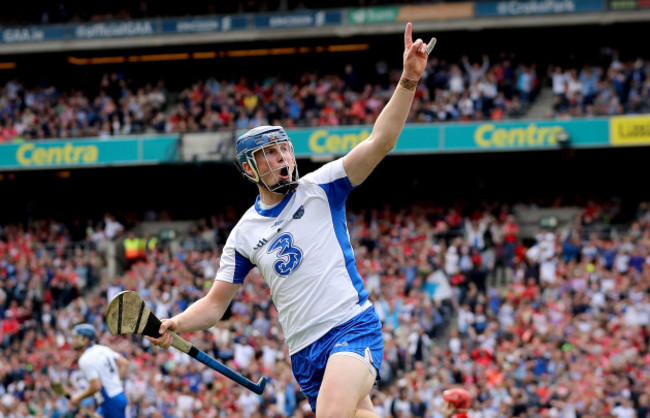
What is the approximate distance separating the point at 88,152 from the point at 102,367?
1654cm

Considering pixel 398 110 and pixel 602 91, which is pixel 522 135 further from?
pixel 398 110

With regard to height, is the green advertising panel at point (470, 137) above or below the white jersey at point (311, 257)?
below

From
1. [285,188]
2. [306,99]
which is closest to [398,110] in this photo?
[285,188]

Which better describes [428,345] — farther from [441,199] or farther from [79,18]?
[79,18]

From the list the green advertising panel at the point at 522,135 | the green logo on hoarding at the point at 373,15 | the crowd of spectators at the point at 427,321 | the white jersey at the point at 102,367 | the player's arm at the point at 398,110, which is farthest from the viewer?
the green logo on hoarding at the point at 373,15

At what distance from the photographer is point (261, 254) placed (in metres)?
5.74

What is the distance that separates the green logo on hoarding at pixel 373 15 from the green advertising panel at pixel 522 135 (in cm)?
439

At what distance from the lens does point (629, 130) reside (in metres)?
22.2

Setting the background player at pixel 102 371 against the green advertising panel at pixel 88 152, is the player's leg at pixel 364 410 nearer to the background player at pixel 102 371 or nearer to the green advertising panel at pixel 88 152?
the background player at pixel 102 371

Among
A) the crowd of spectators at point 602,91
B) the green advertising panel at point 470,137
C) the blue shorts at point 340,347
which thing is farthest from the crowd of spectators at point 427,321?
the blue shorts at point 340,347

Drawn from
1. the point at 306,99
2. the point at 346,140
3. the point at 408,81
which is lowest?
the point at 346,140

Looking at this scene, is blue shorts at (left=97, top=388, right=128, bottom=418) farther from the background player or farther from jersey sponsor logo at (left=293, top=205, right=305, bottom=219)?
jersey sponsor logo at (left=293, top=205, right=305, bottom=219)

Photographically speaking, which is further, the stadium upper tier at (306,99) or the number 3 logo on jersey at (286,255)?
the stadium upper tier at (306,99)

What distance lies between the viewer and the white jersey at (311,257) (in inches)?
219
